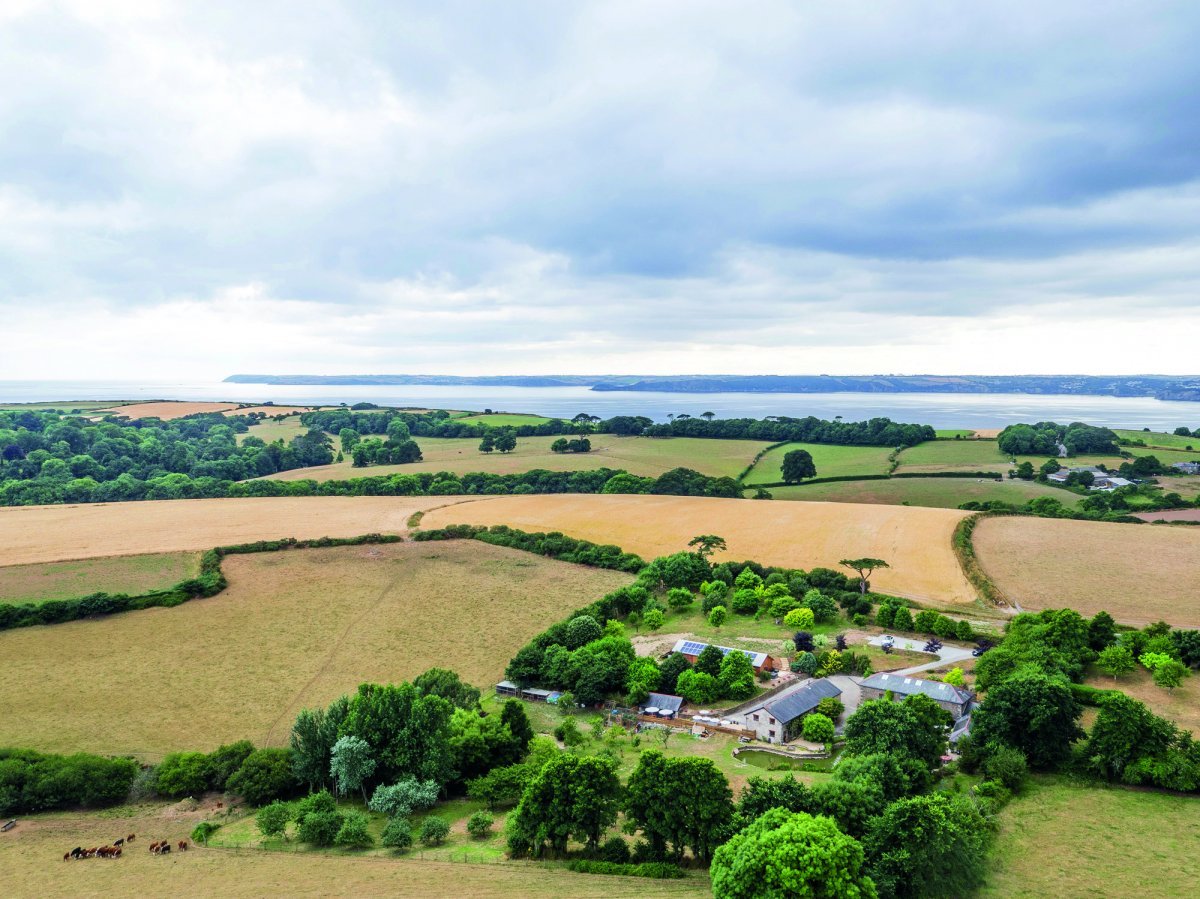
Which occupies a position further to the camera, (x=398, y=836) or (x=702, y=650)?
(x=702, y=650)

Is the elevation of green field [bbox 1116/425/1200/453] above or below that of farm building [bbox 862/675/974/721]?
above

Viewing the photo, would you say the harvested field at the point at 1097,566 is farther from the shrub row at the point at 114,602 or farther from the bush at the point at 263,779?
the shrub row at the point at 114,602

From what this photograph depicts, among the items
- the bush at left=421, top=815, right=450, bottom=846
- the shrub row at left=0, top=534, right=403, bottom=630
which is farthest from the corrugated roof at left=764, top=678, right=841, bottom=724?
the shrub row at left=0, top=534, right=403, bottom=630

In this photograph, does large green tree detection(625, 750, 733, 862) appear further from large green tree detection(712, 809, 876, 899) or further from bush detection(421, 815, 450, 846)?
bush detection(421, 815, 450, 846)

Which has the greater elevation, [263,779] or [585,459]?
[585,459]

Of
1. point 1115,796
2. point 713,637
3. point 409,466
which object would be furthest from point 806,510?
point 409,466

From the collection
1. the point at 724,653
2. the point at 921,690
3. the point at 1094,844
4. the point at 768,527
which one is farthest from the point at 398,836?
the point at 768,527

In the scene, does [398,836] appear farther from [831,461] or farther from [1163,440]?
[1163,440]
